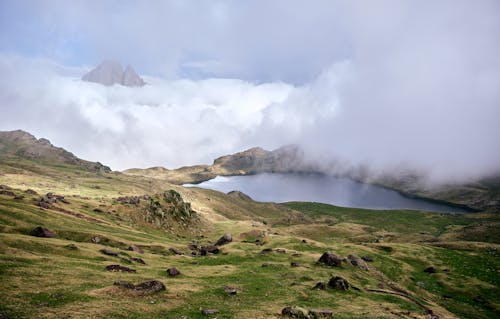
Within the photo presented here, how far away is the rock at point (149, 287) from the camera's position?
37.7m

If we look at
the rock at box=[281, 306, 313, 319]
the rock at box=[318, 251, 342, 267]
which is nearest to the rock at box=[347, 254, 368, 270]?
the rock at box=[318, 251, 342, 267]

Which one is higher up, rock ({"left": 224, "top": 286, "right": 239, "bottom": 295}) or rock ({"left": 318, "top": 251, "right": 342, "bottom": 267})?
rock ({"left": 318, "top": 251, "right": 342, "bottom": 267})

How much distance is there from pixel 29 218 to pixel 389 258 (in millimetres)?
87879

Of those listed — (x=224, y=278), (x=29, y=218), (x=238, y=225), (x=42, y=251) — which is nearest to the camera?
(x=42, y=251)

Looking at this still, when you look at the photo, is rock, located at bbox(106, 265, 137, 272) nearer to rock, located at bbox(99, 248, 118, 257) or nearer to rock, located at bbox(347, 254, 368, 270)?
rock, located at bbox(99, 248, 118, 257)

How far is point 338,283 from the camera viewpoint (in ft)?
172

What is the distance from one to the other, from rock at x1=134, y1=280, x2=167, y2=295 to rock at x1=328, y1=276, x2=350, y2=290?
27088 millimetres

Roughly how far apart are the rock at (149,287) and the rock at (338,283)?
88.9ft

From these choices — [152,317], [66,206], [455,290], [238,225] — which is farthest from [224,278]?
[238,225]

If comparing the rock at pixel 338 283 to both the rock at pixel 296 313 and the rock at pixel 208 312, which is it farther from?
the rock at pixel 208 312

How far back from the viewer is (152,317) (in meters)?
31.1

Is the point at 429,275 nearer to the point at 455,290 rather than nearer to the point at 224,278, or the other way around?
the point at 455,290

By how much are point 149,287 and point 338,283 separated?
2964 centimetres

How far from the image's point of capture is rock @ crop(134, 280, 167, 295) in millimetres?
37656
